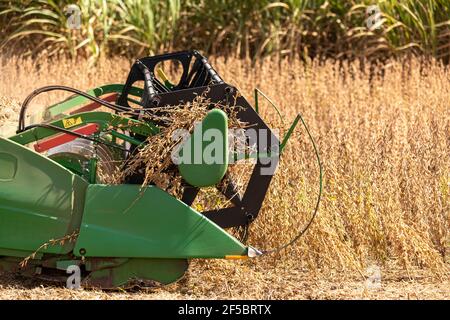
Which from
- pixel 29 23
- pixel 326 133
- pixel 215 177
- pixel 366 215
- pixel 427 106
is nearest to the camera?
pixel 215 177

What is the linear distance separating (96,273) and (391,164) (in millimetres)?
2269

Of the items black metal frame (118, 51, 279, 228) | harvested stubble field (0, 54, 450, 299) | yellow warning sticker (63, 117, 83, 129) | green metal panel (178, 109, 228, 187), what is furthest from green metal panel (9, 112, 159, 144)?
harvested stubble field (0, 54, 450, 299)

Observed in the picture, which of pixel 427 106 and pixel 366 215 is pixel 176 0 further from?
pixel 366 215

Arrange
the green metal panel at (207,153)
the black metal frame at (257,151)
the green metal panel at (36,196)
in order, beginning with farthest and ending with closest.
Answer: the black metal frame at (257,151) → the green metal panel at (36,196) → the green metal panel at (207,153)

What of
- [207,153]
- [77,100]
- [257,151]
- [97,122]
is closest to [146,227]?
[207,153]

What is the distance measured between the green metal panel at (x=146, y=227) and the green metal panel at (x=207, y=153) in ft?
0.59

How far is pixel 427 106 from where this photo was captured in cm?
928

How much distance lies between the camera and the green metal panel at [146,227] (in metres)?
5.77

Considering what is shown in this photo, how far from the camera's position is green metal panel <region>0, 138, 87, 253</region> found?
5754 mm

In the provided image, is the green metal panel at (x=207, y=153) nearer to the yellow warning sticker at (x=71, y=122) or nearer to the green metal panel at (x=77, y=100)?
the yellow warning sticker at (x=71, y=122)

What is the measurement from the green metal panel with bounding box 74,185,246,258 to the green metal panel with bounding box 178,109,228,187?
179 millimetres

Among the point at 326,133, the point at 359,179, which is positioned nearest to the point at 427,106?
the point at 326,133

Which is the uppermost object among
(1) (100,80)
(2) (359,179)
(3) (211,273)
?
(1) (100,80)

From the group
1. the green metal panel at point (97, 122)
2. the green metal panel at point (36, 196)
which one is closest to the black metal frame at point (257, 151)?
the green metal panel at point (97, 122)
